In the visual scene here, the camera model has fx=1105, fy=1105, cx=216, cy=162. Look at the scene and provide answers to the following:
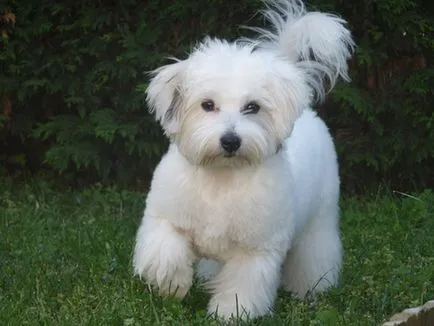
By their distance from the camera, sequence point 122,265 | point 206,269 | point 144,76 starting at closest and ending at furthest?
point 206,269 < point 122,265 < point 144,76

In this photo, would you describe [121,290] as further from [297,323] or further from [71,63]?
[71,63]

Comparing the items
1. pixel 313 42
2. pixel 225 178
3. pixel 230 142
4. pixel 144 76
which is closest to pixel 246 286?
pixel 225 178

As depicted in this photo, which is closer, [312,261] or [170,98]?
[170,98]

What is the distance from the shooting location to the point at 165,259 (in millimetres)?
5121

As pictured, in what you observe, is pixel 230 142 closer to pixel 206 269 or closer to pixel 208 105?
pixel 208 105

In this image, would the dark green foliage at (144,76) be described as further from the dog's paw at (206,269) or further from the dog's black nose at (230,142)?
the dog's black nose at (230,142)

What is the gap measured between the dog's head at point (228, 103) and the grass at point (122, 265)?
0.78 m

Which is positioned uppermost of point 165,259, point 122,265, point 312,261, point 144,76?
point 165,259

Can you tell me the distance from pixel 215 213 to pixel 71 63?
3.80 m

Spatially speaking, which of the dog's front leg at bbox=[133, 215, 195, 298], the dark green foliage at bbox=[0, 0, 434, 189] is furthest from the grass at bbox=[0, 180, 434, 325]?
the dark green foliage at bbox=[0, 0, 434, 189]

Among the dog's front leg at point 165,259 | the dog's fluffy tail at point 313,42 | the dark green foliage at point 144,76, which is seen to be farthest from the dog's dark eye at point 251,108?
the dark green foliage at point 144,76

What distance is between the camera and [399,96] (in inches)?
340

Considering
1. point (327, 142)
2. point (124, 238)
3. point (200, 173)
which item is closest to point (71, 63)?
point (124, 238)

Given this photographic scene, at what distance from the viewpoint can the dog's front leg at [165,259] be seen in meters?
5.14
